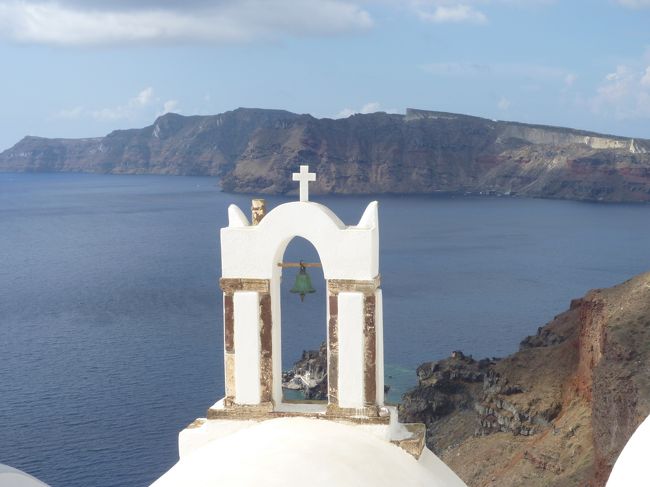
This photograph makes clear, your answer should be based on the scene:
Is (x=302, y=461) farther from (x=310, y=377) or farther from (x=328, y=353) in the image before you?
(x=310, y=377)

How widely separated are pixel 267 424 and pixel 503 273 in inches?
3281

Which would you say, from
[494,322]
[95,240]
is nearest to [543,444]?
[494,322]

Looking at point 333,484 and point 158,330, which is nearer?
point 333,484

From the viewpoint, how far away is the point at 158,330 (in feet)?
204

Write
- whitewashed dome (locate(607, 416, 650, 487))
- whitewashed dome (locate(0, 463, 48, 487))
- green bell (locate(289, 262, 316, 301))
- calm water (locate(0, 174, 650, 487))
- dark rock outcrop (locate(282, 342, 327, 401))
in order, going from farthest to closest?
1. dark rock outcrop (locate(282, 342, 327, 401))
2. calm water (locate(0, 174, 650, 487))
3. green bell (locate(289, 262, 316, 301))
4. whitewashed dome (locate(0, 463, 48, 487))
5. whitewashed dome (locate(607, 416, 650, 487))

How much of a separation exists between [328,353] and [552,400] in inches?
1374

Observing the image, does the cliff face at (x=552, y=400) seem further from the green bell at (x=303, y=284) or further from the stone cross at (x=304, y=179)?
the stone cross at (x=304, y=179)

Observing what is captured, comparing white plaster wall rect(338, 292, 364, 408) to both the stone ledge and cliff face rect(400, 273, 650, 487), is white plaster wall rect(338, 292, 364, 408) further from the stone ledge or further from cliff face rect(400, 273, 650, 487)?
cliff face rect(400, 273, 650, 487)

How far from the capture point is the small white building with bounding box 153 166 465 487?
7.98 m

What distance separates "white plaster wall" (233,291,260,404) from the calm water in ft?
97.3

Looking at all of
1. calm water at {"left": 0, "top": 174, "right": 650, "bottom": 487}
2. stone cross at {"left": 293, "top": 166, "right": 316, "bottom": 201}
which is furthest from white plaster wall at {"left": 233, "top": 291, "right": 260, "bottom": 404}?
calm water at {"left": 0, "top": 174, "right": 650, "bottom": 487}

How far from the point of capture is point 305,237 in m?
8.58

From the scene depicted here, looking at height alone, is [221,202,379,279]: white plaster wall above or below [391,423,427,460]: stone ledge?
above

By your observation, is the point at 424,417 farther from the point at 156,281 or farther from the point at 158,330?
the point at 156,281
